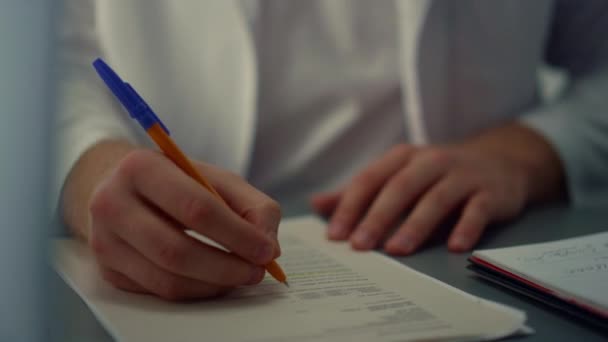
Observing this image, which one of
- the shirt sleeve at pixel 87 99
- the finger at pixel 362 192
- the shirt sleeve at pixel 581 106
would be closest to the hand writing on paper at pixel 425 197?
the finger at pixel 362 192

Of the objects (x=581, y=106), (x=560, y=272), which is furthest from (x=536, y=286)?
(x=581, y=106)

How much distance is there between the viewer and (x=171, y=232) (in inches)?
13.6

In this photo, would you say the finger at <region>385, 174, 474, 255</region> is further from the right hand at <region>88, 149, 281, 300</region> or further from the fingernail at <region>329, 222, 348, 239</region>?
the right hand at <region>88, 149, 281, 300</region>

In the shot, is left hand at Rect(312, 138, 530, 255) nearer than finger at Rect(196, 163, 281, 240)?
No

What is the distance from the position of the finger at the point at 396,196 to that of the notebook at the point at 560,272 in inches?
3.9

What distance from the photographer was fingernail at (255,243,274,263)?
0.35 metres

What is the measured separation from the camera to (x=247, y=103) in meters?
0.71

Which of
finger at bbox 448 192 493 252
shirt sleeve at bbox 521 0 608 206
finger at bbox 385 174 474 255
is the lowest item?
shirt sleeve at bbox 521 0 608 206

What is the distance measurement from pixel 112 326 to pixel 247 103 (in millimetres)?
412

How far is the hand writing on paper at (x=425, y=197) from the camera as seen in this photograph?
20.3 inches

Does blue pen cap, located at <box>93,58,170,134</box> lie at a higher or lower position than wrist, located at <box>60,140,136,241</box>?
higher

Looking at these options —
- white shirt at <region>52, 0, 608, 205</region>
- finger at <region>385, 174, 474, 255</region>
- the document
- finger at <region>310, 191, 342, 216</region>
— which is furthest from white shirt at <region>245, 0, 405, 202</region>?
the document

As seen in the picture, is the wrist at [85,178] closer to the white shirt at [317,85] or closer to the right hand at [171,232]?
the right hand at [171,232]

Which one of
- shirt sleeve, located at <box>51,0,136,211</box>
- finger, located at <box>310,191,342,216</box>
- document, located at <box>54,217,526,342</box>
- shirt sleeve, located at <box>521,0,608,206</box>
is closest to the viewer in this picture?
document, located at <box>54,217,526,342</box>
